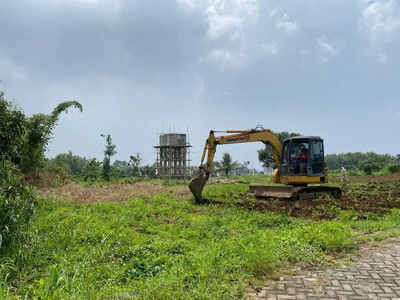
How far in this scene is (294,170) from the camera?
1486cm

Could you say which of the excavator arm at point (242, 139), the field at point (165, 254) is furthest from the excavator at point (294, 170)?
the field at point (165, 254)

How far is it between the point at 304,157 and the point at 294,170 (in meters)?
0.70

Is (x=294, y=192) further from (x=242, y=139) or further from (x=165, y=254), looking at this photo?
(x=165, y=254)

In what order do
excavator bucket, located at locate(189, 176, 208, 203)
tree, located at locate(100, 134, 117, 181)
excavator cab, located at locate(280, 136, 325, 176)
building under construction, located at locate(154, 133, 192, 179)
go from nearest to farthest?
excavator bucket, located at locate(189, 176, 208, 203), excavator cab, located at locate(280, 136, 325, 176), tree, located at locate(100, 134, 117, 181), building under construction, located at locate(154, 133, 192, 179)

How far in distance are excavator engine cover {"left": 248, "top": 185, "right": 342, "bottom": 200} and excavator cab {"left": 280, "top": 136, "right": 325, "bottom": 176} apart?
2.27 ft

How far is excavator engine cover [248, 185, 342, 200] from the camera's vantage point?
14.1 m

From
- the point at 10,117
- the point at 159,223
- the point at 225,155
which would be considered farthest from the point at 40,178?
the point at 225,155

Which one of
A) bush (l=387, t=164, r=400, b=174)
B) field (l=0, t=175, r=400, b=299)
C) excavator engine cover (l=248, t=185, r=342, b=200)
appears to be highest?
bush (l=387, t=164, r=400, b=174)

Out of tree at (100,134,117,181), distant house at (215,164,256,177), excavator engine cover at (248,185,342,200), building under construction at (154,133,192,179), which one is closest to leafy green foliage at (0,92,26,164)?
excavator engine cover at (248,185,342,200)

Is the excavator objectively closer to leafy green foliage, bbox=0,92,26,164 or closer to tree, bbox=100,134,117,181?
leafy green foliage, bbox=0,92,26,164

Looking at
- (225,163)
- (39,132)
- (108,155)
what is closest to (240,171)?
(225,163)

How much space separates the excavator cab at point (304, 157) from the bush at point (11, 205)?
1125 cm

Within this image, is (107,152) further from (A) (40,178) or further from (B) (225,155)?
(B) (225,155)

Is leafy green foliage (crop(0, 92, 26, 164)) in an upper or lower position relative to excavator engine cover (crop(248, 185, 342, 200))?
upper
